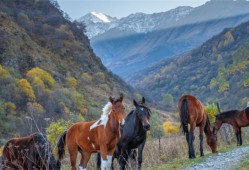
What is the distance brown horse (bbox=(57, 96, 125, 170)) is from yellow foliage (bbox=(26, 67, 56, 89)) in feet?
276

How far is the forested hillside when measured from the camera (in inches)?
3228

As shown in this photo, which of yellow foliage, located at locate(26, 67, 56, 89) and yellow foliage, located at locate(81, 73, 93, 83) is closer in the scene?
yellow foliage, located at locate(26, 67, 56, 89)

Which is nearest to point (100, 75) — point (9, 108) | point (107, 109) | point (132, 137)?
point (9, 108)

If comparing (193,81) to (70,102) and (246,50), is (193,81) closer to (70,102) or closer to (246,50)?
(246,50)

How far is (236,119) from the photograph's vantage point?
17.5 m

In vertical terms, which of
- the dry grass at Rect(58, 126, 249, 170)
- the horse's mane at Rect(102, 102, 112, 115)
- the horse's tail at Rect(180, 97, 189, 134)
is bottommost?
the dry grass at Rect(58, 126, 249, 170)

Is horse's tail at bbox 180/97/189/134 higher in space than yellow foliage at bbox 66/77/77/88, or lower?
lower

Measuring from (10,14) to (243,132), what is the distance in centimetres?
11103

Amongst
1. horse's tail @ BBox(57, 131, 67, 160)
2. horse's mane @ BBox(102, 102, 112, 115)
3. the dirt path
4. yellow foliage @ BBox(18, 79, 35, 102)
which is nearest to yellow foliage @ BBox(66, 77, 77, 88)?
yellow foliage @ BBox(18, 79, 35, 102)

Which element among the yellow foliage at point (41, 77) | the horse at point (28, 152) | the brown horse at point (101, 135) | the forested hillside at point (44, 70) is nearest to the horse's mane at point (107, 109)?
the brown horse at point (101, 135)

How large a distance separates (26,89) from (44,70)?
1309 cm

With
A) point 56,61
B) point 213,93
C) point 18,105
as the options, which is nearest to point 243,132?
point 18,105

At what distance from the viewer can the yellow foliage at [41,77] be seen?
3669 inches

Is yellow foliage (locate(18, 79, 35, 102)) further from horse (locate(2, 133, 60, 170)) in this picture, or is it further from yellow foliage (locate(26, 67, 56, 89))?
horse (locate(2, 133, 60, 170))
